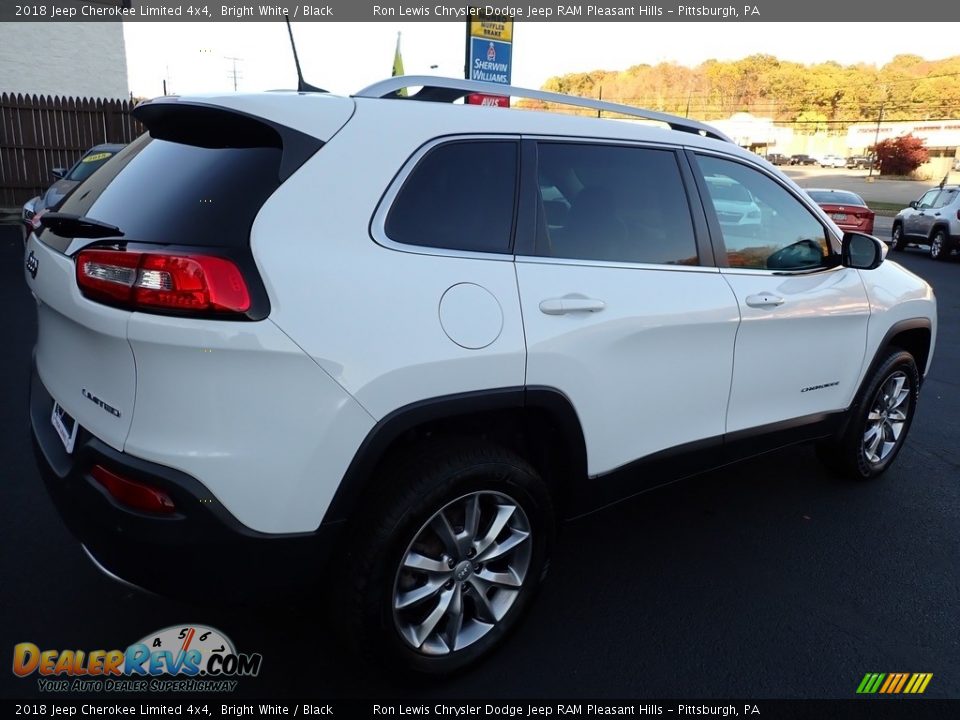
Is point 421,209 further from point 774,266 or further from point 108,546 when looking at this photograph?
point 774,266

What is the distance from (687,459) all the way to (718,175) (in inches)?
48.6

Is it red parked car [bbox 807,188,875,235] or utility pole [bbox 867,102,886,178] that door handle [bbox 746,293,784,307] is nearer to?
red parked car [bbox 807,188,875,235]

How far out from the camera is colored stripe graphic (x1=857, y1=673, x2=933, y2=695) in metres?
2.50

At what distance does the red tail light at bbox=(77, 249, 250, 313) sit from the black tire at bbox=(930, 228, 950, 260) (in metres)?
17.3

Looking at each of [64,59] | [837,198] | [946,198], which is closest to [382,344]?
[946,198]

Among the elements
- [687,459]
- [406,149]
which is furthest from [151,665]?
[687,459]

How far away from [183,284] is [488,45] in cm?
1161

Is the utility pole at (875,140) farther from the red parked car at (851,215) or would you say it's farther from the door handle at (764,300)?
the door handle at (764,300)

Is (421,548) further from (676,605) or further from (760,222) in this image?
(760,222)

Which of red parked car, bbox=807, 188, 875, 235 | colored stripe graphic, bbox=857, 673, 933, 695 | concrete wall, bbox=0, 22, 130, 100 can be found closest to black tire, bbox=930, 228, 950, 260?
red parked car, bbox=807, 188, 875, 235

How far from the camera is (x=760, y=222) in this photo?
334 centimetres

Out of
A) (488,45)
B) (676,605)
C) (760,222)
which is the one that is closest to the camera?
(676,605)

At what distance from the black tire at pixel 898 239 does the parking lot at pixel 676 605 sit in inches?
626

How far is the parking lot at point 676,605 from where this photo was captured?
2.49 meters
